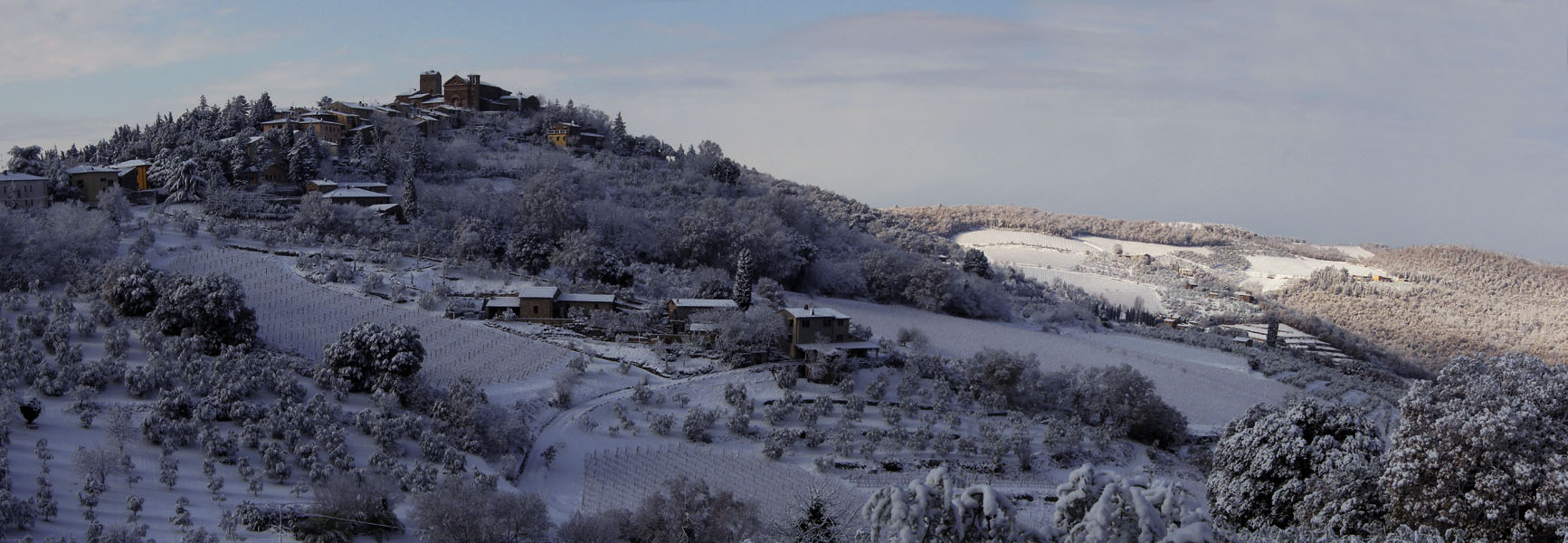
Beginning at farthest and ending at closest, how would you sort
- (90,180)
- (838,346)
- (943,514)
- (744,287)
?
(90,180) < (744,287) < (838,346) < (943,514)

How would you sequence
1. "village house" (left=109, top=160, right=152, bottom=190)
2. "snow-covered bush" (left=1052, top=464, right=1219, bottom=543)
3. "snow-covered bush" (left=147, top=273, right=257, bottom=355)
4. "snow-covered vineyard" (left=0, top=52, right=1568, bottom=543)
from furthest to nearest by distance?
"village house" (left=109, top=160, right=152, bottom=190) < "snow-covered bush" (left=147, top=273, right=257, bottom=355) < "snow-covered vineyard" (left=0, top=52, right=1568, bottom=543) < "snow-covered bush" (left=1052, top=464, right=1219, bottom=543)

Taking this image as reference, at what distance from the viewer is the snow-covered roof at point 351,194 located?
144 feet

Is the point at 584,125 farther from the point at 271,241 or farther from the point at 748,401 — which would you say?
the point at 748,401

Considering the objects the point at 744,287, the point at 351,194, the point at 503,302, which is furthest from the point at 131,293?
the point at 744,287

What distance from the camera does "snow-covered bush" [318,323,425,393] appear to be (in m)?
24.3

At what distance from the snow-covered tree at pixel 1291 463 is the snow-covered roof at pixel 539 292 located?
22456 mm

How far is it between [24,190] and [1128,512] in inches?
1795

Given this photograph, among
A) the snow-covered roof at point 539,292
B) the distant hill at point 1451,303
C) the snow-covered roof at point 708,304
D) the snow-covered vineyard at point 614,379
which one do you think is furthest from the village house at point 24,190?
the distant hill at point 1451,303

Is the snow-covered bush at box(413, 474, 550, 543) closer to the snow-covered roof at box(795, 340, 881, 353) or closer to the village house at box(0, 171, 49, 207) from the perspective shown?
the snow-covered roof at box(795, 340, 881, 353)

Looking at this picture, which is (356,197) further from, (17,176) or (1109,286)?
(1109,286)

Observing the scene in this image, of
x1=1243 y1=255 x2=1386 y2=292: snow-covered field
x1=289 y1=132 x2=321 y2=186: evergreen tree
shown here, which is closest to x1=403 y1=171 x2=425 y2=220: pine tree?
x1=289 y1=132 x2=321 y2=186: evergreen tree

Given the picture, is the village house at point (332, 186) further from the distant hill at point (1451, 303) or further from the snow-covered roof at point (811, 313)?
the distant hill at point (1451, 303)

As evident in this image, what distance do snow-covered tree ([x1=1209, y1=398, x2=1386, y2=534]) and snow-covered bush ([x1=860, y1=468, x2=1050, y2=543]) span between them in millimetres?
10236

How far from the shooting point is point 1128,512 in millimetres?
8664
